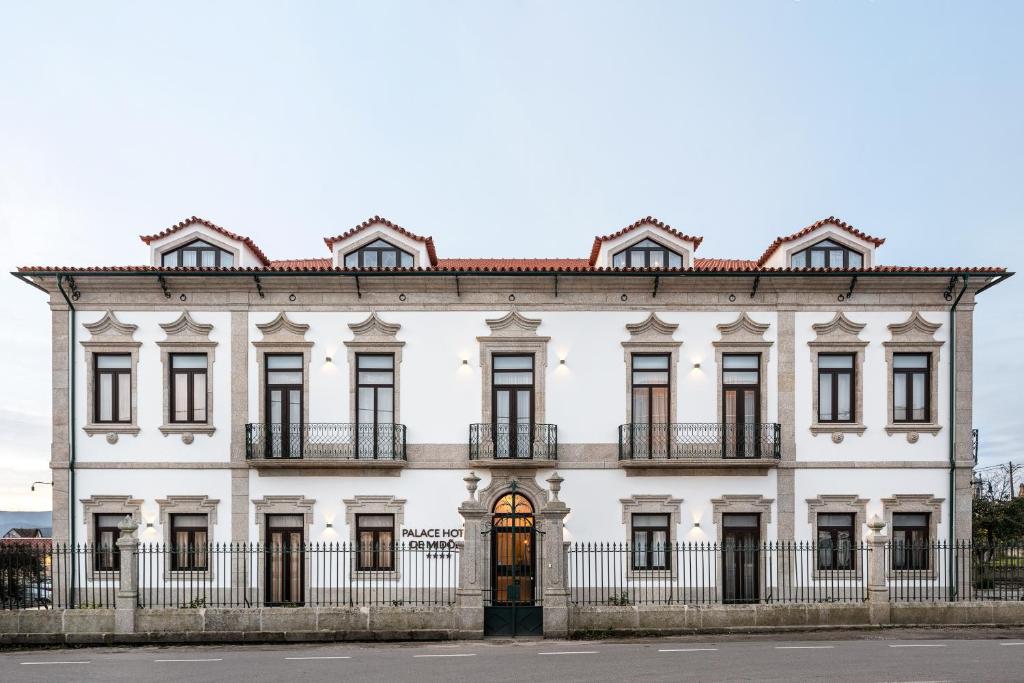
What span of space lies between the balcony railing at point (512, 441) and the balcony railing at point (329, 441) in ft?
5.96

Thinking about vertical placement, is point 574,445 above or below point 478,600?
above

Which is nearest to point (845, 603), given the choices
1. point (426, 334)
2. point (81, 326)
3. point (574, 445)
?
point (574, 445)

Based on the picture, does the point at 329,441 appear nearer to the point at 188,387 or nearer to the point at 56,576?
the point at 188,387

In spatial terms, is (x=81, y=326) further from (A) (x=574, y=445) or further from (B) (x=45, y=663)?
(A) (x=574, y=445)

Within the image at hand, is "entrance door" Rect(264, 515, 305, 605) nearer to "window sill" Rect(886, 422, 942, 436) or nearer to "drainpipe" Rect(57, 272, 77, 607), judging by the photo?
"drainpipe" Rect(57, 272, 77, 607)

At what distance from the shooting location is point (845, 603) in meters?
16.6

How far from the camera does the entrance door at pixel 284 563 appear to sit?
20.0 metres

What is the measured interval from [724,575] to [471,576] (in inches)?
278

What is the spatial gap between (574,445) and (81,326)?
12.5m

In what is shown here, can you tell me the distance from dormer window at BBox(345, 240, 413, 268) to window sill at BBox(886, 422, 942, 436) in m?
12.6

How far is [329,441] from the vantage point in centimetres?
2034

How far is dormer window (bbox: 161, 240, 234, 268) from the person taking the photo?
68.3 feet

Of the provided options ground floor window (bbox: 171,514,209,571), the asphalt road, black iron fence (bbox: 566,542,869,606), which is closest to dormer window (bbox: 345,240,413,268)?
ground floor window (bbox: 171,514,209,571)

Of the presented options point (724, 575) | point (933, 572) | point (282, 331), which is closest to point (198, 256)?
point (282, 331)
